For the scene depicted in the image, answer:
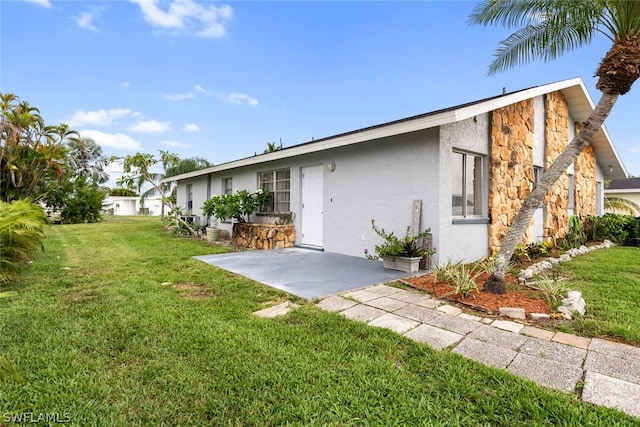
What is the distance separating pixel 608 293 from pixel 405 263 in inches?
113

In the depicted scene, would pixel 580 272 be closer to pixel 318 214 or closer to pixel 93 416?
pixel 318 214

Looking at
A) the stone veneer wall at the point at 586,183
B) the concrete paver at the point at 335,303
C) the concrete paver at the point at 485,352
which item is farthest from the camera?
the stone veneer wall at the point at 586,183

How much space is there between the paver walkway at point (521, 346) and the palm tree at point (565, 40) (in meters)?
1.30

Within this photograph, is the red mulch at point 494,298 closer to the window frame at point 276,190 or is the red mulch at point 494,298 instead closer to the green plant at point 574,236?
the window frame at point 276,190

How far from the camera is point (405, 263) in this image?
228 inches

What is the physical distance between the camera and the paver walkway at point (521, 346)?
2.21 metres

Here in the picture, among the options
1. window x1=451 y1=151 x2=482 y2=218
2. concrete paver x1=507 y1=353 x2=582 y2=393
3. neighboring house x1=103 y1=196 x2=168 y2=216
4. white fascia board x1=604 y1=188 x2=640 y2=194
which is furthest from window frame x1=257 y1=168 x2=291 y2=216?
neighboring house x1=103 y1=196 x2=168 y2=216

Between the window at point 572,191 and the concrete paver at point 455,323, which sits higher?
the window at point 572,191

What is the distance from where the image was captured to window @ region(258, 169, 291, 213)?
31.6 ft

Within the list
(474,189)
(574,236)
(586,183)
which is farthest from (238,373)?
(586,183)

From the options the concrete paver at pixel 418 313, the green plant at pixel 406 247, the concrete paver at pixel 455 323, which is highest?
the green plant at pixel 406 247

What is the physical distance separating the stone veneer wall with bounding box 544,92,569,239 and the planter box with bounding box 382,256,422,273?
5.59 m

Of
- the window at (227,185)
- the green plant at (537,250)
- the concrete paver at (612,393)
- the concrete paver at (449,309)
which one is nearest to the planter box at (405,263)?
the concrete paver at (449,309)

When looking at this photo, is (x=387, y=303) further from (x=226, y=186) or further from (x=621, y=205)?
(x=621, y=205)
